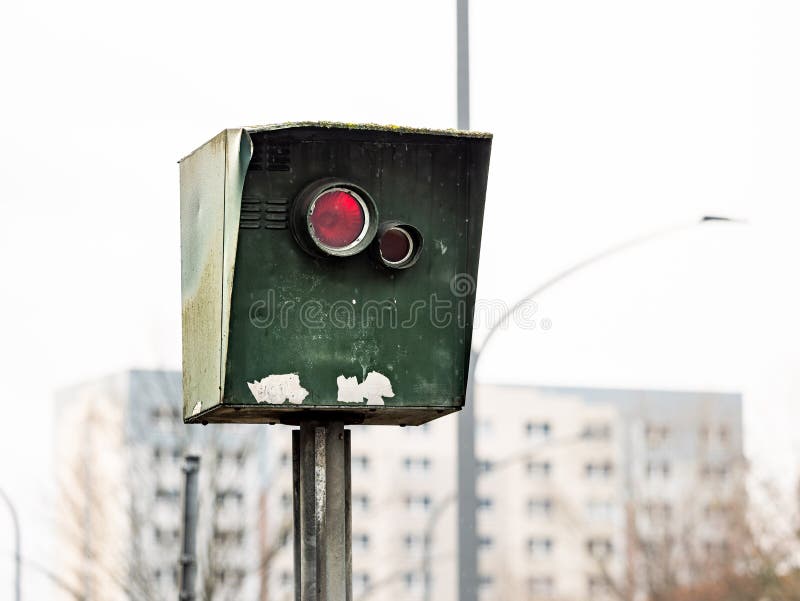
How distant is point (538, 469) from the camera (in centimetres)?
10400

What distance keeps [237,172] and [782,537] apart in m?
37.1

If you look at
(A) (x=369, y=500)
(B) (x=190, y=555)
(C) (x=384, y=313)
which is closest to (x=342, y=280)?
(C) (x=384, y=313)

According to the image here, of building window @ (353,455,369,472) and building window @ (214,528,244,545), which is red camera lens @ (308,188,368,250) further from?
building window @ (353,455,369,472)

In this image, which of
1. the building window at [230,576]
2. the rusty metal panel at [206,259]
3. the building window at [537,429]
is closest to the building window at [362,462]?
the building window at [537,429]

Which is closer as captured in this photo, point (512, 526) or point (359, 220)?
point (359, 220)

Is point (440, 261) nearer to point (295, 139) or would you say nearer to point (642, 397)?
point (295, 139)

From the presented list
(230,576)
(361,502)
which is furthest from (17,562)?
(361,502)

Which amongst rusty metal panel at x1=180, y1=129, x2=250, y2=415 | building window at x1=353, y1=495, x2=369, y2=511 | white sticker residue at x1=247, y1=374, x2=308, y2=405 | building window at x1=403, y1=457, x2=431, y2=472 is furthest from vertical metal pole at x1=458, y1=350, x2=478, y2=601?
building window at x1=403, y1=457, x2=431, y2=472

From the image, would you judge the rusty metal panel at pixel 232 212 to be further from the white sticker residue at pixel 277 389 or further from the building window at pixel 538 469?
the building window at pixel 538 469

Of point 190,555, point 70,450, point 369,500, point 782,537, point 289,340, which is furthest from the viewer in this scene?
point 369,500

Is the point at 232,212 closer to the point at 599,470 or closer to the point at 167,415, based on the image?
the point at 167,415

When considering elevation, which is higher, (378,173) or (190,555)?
(378,173)

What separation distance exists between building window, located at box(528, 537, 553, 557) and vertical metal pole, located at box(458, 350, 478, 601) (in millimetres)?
91432

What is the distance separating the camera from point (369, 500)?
102m
